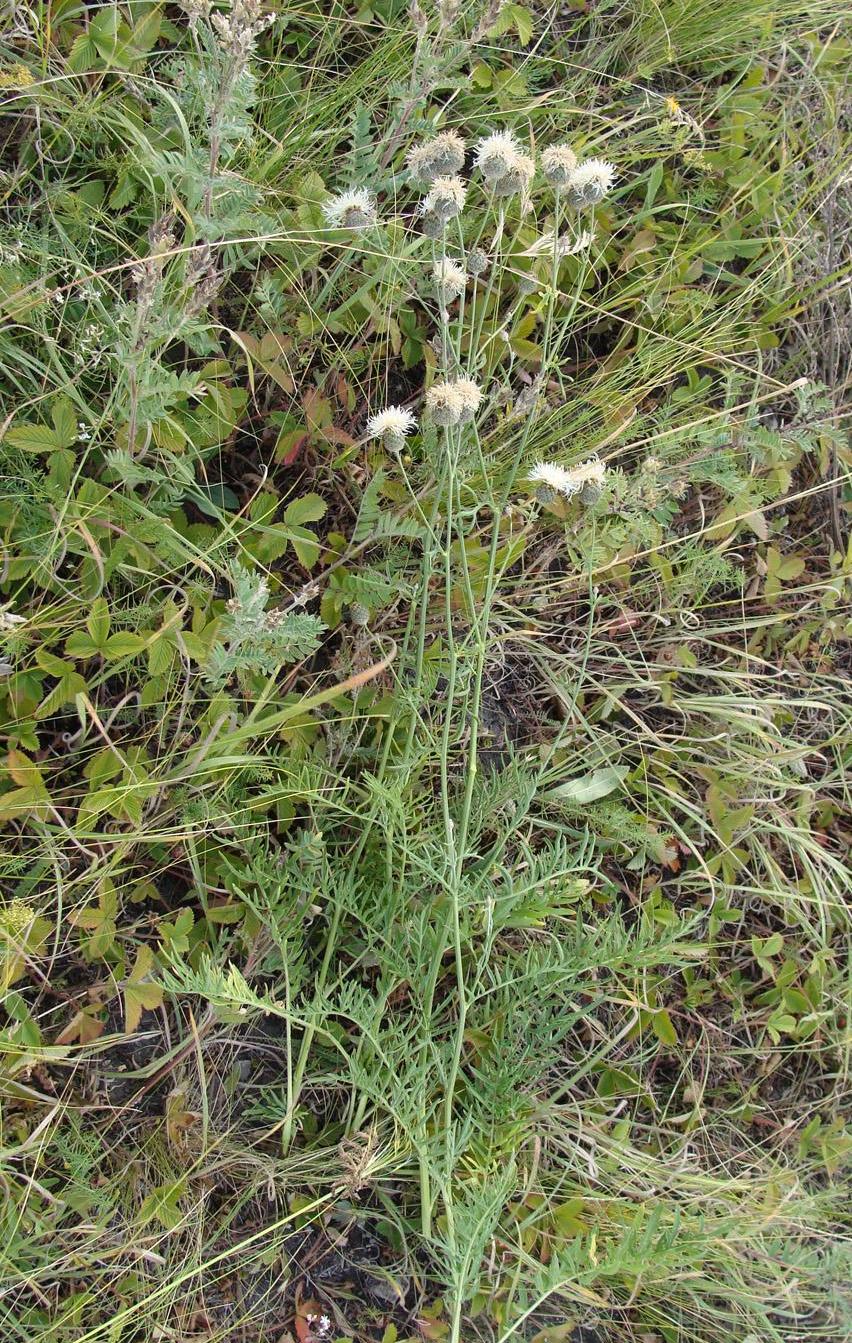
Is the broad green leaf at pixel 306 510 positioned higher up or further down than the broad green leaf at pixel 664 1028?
higher up

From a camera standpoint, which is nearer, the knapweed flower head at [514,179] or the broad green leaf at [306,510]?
the knapweed flower head at [514,179]

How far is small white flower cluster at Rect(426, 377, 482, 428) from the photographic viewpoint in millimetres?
1314

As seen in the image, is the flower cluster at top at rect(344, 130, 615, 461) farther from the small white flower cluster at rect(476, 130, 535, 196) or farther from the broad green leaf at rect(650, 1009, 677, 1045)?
the broad green leaf at rect(650, 1009, 677, 1045)

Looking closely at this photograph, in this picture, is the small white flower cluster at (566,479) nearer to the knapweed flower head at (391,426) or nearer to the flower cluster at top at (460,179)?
the knapweed flower head at (391,426)

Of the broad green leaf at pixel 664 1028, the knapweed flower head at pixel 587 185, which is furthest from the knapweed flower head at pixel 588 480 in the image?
the broad green leaf at pixel 664 1028

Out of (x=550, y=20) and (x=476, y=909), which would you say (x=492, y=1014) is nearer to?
(x=476, y=909)

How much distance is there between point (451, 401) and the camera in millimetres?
1312

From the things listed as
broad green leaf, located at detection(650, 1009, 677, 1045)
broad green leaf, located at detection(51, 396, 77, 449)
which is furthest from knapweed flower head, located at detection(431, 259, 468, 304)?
broad green leaf, located at detection(650, 1009, 677, 1045)

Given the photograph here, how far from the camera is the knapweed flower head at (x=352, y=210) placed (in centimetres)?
144

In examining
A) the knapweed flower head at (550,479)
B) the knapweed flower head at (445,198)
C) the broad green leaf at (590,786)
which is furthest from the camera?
the broad green leaf at (590,786)

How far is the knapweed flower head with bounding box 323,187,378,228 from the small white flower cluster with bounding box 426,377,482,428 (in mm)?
296

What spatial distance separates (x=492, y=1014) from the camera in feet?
5.24

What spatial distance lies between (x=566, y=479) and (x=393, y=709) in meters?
0.44

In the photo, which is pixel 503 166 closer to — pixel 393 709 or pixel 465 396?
pixel 465 396
